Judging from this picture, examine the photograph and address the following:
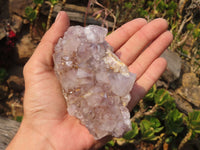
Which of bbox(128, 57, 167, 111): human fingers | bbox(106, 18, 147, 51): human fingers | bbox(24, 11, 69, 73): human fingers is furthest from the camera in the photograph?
bbox(106, 18, 147, 51): human fingers

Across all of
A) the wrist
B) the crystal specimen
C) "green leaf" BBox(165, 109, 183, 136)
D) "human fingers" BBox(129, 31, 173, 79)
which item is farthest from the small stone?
the wrist

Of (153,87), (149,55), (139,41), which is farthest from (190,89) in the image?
(139,41)

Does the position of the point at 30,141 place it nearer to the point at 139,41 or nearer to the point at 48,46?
the point at 48,46

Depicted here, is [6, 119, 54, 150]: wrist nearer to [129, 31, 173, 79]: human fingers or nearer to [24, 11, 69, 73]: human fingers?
[24, 11, 69, 73]: human fingers

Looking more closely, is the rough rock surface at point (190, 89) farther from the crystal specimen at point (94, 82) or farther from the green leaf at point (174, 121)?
the crystal specimen at point (94, 82)

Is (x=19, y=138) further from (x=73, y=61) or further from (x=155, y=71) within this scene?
(x=155, y=71)

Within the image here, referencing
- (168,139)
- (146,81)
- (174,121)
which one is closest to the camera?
(146,81)
